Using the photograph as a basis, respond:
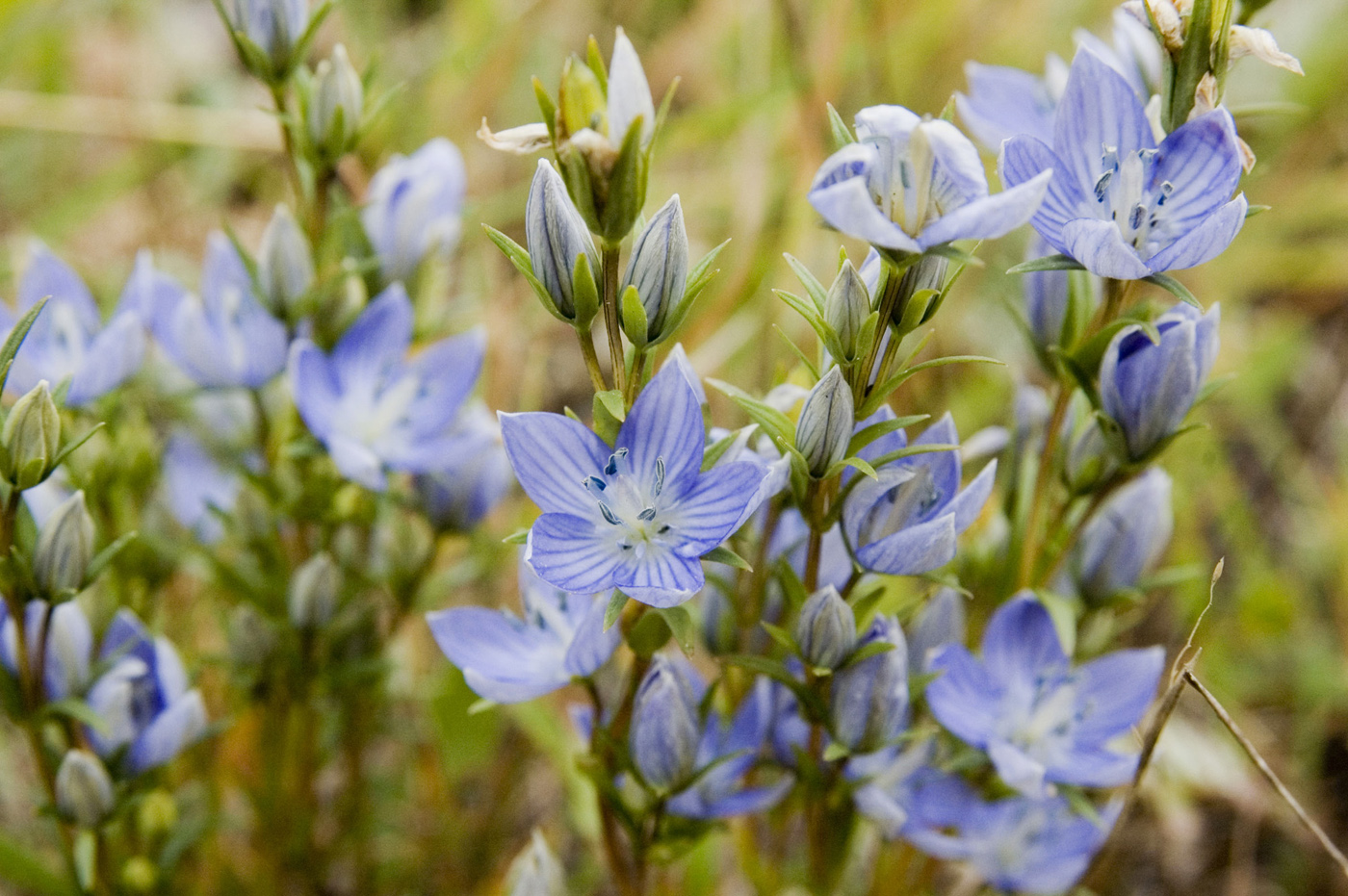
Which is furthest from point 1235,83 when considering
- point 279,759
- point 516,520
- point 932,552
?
point 279,759

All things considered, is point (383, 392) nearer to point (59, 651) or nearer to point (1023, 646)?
point (59, 651)

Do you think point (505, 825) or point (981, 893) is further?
point (505, 825)

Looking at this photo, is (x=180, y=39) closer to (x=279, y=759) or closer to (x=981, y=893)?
(x=279, y=759)

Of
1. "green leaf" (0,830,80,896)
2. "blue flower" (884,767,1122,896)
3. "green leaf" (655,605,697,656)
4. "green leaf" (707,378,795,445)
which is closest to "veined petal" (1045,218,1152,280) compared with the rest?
"green leaf" (707,378,795,445)

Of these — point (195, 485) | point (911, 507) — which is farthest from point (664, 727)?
point (195, 485)

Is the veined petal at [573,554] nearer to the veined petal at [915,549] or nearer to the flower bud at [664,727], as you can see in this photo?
the flower bud at [664,727]
